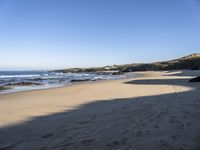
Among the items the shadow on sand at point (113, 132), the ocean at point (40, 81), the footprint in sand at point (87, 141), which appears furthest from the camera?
the ocean at point (40, 81)

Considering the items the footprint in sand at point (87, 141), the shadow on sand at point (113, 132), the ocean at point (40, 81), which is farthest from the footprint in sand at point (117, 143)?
the ocean at point (40, 81)

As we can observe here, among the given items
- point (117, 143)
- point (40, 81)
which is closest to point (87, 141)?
point (117, 143)

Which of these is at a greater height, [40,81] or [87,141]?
[87,141]

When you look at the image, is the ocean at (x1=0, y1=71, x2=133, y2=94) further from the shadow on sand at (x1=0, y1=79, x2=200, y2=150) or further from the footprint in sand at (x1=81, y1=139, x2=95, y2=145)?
the footprint in sand at (x1=81, y1=139, x2=95, y2=145)

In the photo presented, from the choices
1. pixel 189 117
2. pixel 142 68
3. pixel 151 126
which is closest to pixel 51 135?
pixel 151 126

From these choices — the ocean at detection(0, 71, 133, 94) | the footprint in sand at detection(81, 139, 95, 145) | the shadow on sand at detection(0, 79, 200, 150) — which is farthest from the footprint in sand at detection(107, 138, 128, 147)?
the ocean at detection(0, 71, 133, 94)

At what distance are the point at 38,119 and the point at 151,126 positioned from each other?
3.27 meters

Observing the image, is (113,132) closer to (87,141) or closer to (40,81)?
(87,141)

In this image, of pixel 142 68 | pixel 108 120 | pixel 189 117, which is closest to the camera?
pixel 189 117

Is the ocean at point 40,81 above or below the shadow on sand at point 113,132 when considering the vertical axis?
below

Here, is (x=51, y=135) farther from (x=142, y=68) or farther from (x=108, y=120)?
(x=142, y=68)

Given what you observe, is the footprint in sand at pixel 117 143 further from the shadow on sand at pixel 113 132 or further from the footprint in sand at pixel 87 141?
the footprint in sand at pixel 87 141

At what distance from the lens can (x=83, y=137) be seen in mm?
4547

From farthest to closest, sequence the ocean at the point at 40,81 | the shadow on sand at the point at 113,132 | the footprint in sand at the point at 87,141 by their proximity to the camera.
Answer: the ocean at the point at 40,81
the footprint in sand at the point at 87,141
the shadow on sand at the point at 113,132
